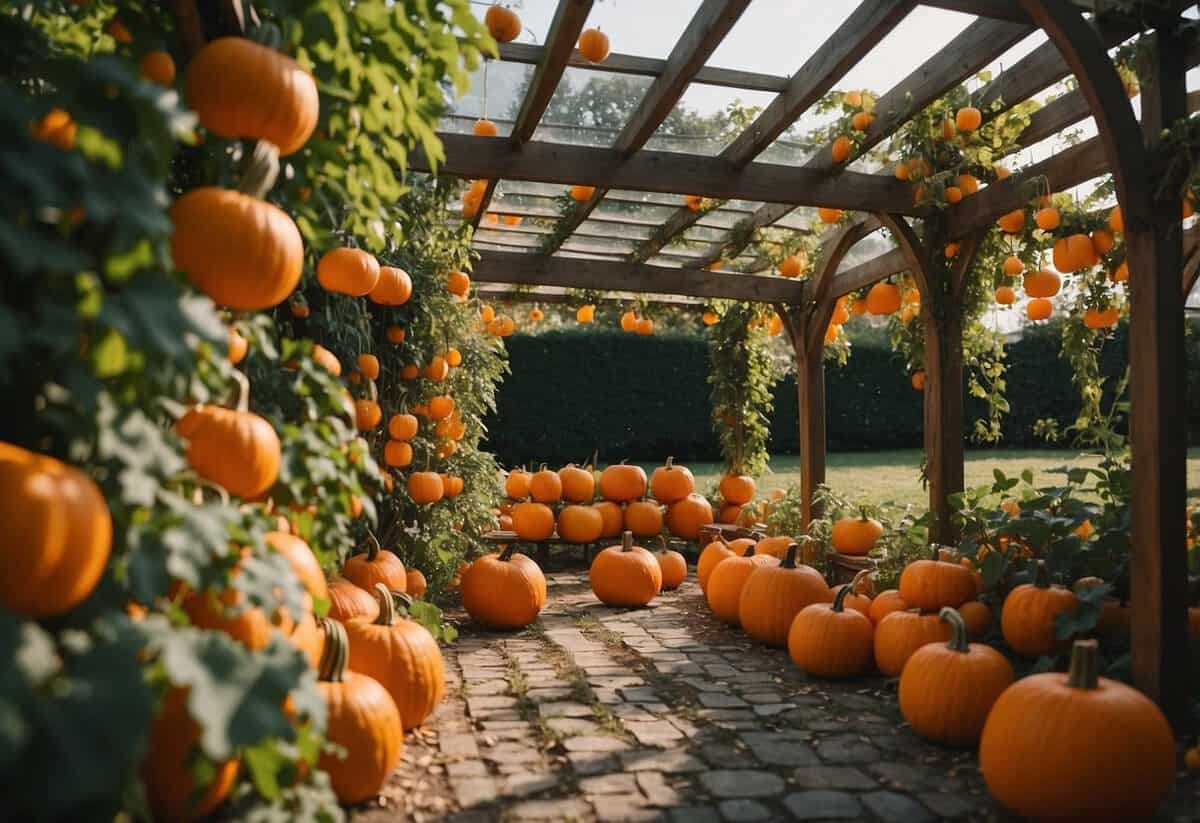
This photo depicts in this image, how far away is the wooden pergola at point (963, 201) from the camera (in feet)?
9.94

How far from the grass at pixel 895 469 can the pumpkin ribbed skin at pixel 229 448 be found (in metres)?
7.80

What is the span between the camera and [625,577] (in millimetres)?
5637

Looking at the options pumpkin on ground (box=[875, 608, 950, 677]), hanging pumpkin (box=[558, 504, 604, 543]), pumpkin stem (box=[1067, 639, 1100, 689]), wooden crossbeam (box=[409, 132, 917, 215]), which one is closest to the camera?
pumpkin stem (box=[1067, 639, 1100, 689])

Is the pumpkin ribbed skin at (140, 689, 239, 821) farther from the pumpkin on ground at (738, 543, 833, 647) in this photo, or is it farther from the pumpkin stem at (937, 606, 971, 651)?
the pumpkin on ground at (738, 543, 833, 647)

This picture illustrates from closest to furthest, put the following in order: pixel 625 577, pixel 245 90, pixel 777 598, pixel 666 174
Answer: pixel 245 90 → pixel 777 598 → pixel 666 174 → pixel 625 577

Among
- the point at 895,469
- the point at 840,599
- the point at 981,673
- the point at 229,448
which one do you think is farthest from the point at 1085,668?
the point at 895,469

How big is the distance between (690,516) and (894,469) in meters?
6.55

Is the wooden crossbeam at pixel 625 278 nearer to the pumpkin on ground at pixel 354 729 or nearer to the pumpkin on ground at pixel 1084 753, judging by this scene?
the pumpkin on ground at pixel 354 729

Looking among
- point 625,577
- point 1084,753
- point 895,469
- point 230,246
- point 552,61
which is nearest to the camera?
point 230,246

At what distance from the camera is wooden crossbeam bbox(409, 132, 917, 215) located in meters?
4.77

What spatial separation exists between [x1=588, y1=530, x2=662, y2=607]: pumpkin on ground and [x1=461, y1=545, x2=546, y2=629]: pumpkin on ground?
0.82m

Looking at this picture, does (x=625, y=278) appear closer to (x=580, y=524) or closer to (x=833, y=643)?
(x=580, y=524)

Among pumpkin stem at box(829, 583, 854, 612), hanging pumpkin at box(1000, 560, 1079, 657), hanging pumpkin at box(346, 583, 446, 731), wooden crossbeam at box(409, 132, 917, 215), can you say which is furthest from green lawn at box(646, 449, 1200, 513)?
hanging pumpkin at box(346, 583, 446, 731)

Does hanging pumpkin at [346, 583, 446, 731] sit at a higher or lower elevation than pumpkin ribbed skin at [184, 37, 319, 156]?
lower
